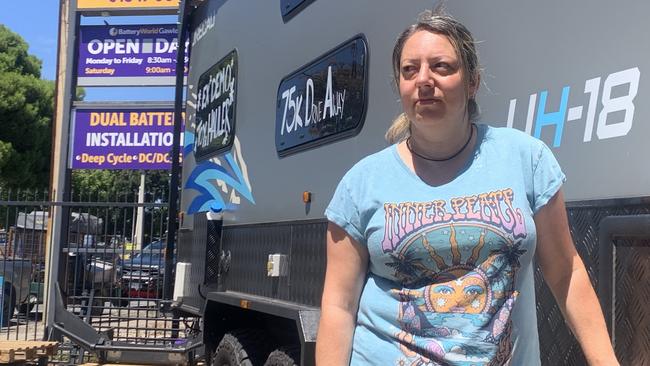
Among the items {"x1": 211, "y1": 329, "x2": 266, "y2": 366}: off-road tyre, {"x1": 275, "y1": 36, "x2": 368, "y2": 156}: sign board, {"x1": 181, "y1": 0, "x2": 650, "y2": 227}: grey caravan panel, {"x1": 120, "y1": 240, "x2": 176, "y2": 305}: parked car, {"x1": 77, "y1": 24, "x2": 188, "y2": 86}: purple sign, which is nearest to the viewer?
{"x1": 181, "y1": 0, "x2": 650, "y2": 227}: grey caravan panel

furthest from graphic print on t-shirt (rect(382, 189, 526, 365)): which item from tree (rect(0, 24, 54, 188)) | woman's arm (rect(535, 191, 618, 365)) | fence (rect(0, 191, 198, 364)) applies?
tree (rect(0, 24, 54, 188))

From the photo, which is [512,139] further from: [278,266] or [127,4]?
[127,4]

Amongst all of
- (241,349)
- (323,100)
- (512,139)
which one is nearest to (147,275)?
(241,349)

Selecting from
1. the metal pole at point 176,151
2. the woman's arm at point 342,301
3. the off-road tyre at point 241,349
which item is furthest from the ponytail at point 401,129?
the metal pole at point 176,151

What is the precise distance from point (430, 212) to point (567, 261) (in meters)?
0.38

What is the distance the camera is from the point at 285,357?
3764 millimetres

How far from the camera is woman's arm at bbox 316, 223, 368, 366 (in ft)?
6.30

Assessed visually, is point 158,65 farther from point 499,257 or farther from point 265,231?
point 499,257

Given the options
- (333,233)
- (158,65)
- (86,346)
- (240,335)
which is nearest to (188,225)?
(86,346)

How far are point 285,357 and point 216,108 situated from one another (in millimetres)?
2346

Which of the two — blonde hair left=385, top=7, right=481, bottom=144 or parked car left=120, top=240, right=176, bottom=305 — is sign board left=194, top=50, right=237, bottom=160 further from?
blonde hair left=385, top=7, right=481, bottom=144

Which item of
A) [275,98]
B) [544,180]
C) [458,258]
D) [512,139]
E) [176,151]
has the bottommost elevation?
[458,258]

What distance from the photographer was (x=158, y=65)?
1152 cm

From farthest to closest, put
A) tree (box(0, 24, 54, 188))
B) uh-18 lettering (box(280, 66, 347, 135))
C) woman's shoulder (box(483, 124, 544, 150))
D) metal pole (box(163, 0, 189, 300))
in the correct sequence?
1. tree (box(0, 24, 54, 188))
2. metal pole (box(163, 0, 189, 300))
3. uh-18 lettering (box(280, 66, 347, 135))
4. woman's shoulder (box(483, 124, 544, 150))
